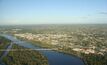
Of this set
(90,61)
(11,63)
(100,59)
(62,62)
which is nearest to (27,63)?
(11,63)

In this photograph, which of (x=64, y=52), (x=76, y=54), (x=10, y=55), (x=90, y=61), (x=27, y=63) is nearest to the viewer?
(x=27, y=63)

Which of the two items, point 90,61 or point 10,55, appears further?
point 10,55

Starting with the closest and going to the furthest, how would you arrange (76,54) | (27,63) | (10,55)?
(27,63)
(10,55)
(76,54)

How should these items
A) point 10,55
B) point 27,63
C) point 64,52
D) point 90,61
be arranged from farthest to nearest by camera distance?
point 64,52 → point 10,55 → point 90,61 → point 27,63

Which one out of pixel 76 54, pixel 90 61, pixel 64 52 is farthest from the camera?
pixel 64 52

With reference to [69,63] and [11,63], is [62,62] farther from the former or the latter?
[11,63]

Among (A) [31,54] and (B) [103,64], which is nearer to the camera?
(B) [103,64]

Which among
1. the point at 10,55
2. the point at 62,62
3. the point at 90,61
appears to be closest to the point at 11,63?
the point at 10,55

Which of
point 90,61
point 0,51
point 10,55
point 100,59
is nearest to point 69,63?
point 90,61

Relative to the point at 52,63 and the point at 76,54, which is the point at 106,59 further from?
the point at 52,63
